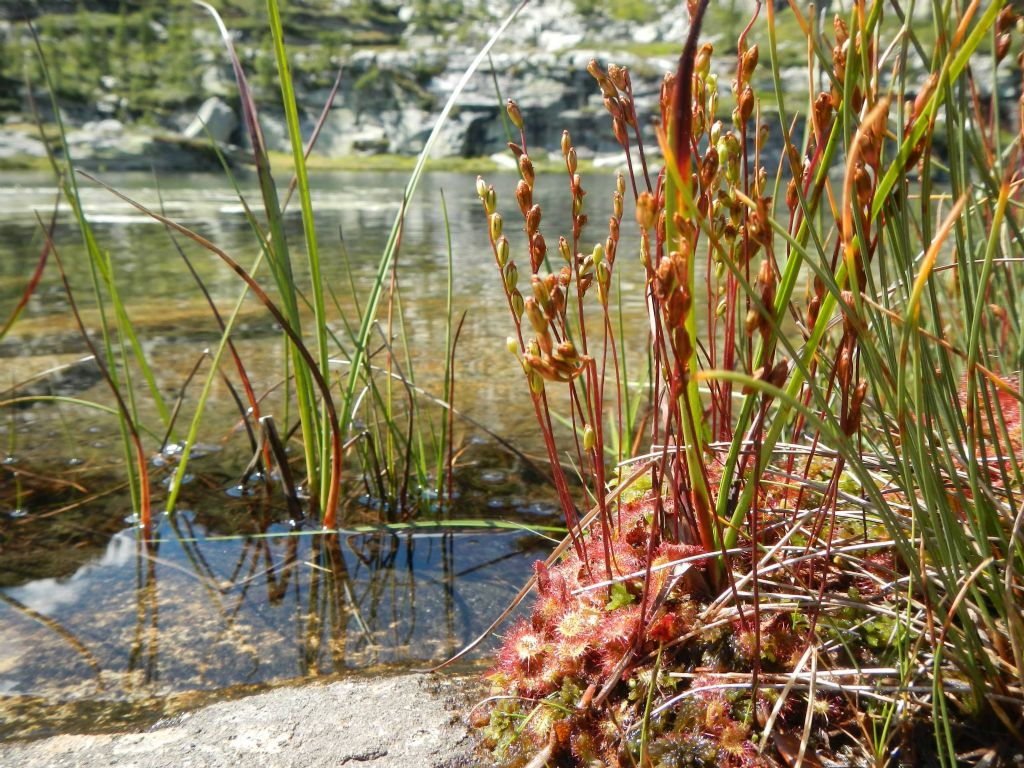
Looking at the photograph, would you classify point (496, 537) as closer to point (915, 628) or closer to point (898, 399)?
point (915, 628)

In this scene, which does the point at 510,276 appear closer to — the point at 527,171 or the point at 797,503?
the point at 527,171

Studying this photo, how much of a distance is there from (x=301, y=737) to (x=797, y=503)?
69 centimetres

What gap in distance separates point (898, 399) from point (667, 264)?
26 cm

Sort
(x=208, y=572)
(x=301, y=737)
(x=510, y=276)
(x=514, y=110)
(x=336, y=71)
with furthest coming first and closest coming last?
(x=336, y=71), (x=208, y=572), (x=301, y=737), (x=514, y=110), (x=510, y=276)

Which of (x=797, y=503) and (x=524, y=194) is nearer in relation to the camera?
(x=524, y=194)

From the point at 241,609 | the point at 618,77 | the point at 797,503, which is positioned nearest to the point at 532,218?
the point at 618,77

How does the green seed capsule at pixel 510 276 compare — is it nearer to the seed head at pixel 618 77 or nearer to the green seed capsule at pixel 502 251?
the green seed capsule at pixel 502 251

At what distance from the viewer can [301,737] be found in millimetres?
1062

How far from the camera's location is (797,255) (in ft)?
2.53

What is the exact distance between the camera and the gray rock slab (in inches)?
40.0

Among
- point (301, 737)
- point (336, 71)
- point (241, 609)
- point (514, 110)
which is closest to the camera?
point (514, 110)

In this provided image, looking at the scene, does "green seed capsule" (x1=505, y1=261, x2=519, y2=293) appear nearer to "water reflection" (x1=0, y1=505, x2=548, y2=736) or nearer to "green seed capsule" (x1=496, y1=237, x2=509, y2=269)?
"green seed capsule" (x1=496, y1=237, x2=509, y2=269)

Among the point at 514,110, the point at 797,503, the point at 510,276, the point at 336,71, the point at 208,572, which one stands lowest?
the point at 208,572

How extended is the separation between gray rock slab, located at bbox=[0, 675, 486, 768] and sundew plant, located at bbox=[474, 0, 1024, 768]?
72 millimetres
